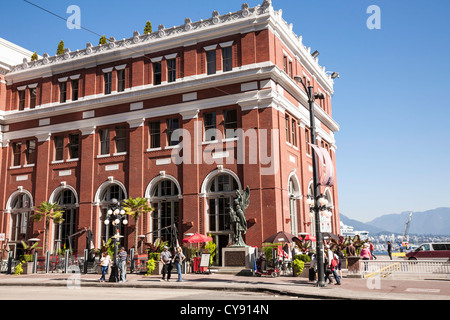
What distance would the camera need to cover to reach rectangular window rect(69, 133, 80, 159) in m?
36.6

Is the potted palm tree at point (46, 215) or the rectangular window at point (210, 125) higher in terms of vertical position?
the rectangular window at point (210, 125)

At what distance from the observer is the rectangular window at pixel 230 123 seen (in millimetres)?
30406

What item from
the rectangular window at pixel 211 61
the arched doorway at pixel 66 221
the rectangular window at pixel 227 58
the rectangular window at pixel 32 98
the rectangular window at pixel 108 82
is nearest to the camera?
the rectangular window at pixel 227 58

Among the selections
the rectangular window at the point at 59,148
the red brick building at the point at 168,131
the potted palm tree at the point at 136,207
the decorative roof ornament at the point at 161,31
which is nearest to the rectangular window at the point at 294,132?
the red brick building at the point at 168,131

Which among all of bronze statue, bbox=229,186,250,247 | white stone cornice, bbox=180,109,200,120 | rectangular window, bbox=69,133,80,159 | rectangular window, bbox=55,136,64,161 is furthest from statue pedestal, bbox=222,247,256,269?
rectangular window, bbox=55,136,64,161

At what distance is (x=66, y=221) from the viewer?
3575 cm

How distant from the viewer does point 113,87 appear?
116 feet

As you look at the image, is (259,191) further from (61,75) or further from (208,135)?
(61,75)

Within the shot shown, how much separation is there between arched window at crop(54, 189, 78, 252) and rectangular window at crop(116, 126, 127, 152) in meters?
5.81

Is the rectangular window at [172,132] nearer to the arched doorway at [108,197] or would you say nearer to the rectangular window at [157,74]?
the rectangular window at [157,74]

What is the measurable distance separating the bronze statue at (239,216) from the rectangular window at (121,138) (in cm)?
1180

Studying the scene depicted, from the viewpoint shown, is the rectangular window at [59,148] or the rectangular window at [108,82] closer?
the rectangular window at [108,82]
